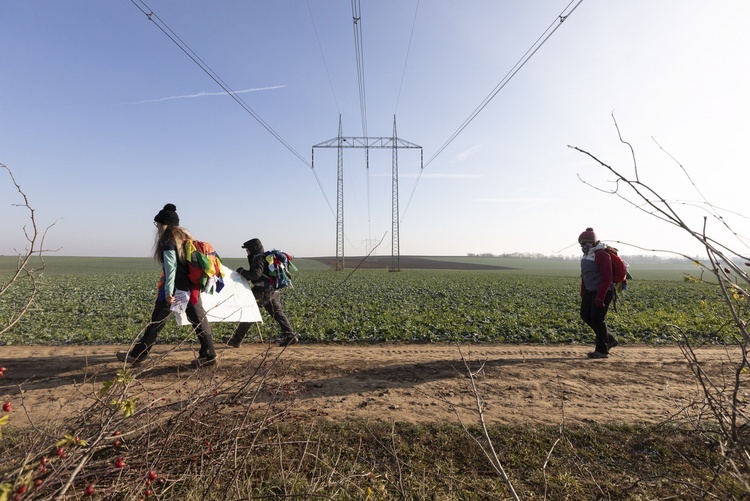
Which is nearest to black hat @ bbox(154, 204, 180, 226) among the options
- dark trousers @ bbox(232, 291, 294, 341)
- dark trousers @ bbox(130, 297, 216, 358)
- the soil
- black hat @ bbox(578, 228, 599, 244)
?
dark trousers @ bbox(130, 297, 216, 358)

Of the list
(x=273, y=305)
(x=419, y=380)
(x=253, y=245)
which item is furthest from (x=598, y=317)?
(x=253, y=245)

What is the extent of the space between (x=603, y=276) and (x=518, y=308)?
27.4ft

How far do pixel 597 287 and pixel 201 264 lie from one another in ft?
22.5

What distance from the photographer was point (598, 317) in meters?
7.15

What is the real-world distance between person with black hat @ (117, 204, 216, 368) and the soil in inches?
14.9

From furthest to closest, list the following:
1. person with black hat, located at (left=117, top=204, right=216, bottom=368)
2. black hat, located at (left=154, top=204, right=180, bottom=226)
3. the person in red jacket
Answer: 1. the person in red jacket
2. black hat, located at (left=154, top=204, right=180, bottom=226)
3. person with black hat, located at (left=117, top=204, right=216, bottom=368)

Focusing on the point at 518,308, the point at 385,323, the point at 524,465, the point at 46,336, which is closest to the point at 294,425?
the point at 524,465

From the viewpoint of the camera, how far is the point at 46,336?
951cm

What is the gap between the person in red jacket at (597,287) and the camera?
6918 millimetres

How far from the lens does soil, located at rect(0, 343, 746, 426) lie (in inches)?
184

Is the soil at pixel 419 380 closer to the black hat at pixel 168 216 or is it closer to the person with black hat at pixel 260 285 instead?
the person with black hat at pixel 260 285

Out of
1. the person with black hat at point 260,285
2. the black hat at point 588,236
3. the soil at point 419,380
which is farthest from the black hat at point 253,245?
the black hat at point 588,236

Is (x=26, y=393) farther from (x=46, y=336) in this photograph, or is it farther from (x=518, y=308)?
(x=518, y=308)

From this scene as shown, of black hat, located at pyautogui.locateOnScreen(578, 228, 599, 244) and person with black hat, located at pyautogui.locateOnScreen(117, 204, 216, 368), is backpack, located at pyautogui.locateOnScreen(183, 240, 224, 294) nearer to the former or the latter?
person with black hat, located at pyautogui.locateOnScreen(117, 204, 216, 368)
